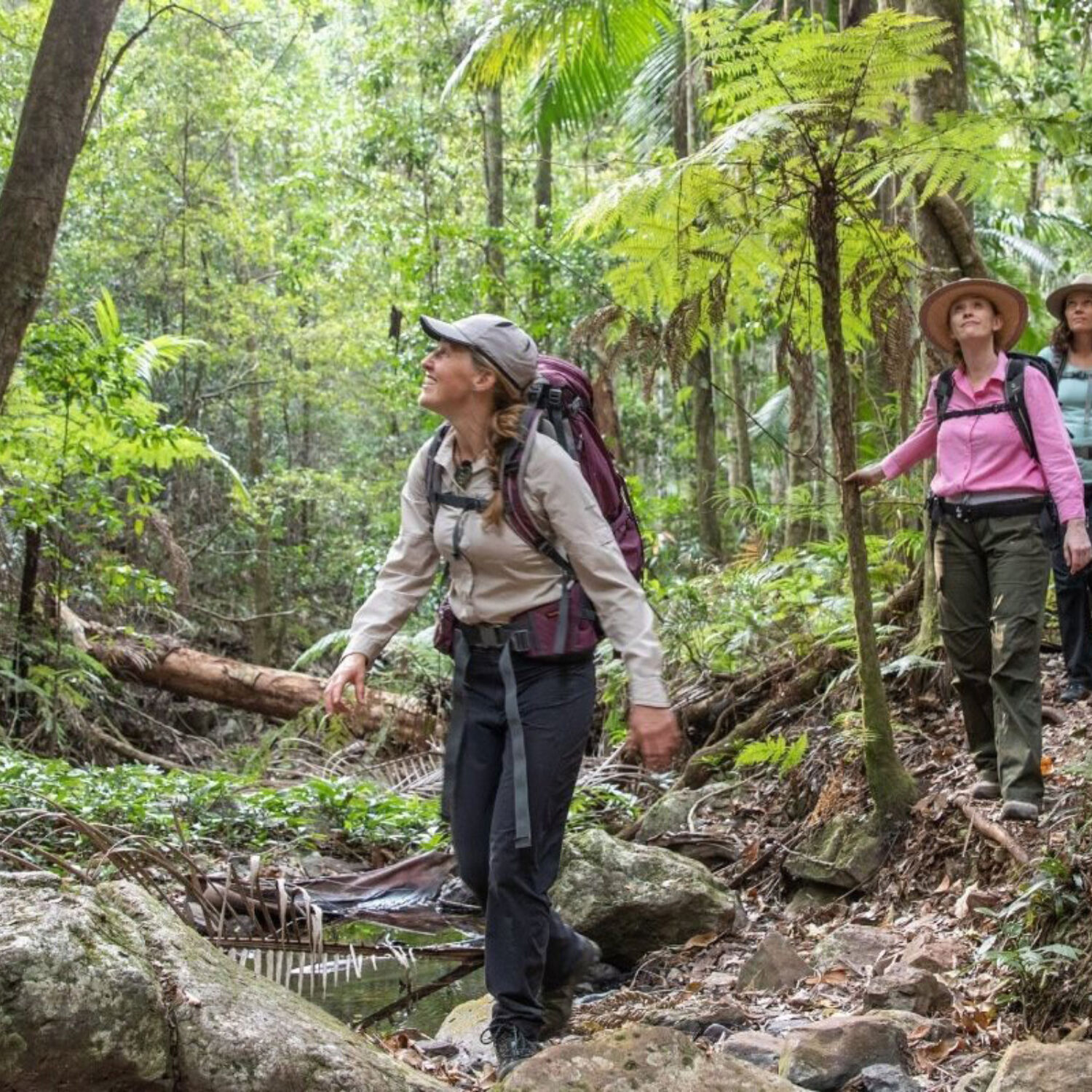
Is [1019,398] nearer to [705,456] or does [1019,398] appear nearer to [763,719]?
[763,719]

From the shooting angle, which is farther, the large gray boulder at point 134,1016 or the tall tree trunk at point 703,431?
the tall tree trunk at point 703,431

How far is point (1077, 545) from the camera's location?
4980mm

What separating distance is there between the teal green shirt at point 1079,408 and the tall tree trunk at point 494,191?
8599 millimetres

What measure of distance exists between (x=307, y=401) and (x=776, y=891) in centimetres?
1713

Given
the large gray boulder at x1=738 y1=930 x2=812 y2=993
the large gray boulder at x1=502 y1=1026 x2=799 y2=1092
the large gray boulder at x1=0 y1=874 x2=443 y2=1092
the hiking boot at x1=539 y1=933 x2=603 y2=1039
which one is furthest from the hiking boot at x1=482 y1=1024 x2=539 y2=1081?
the large gray boulder at x1=738 y1=930 x2=812 y2=993

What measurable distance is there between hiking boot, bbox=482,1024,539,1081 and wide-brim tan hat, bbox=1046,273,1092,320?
14.5 feet

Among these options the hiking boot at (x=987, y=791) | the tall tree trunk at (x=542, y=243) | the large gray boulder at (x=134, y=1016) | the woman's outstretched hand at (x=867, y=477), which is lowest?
the hiking boot at (x=987, y=791)

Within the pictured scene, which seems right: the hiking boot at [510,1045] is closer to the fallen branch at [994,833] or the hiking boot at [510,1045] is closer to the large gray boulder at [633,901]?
the large gray boulder at [633,901]

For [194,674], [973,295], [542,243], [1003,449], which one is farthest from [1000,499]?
[542,243]

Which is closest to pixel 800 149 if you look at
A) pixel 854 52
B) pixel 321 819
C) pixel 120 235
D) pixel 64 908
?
pixel 854 52

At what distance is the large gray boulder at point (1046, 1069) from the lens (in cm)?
287

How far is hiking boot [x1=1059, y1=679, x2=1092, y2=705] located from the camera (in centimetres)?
684

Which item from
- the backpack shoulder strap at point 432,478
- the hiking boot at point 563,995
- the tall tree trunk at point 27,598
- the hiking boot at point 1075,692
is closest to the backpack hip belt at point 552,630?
the backpack shoulder strap at point 432,478

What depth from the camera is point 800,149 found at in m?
5.36
